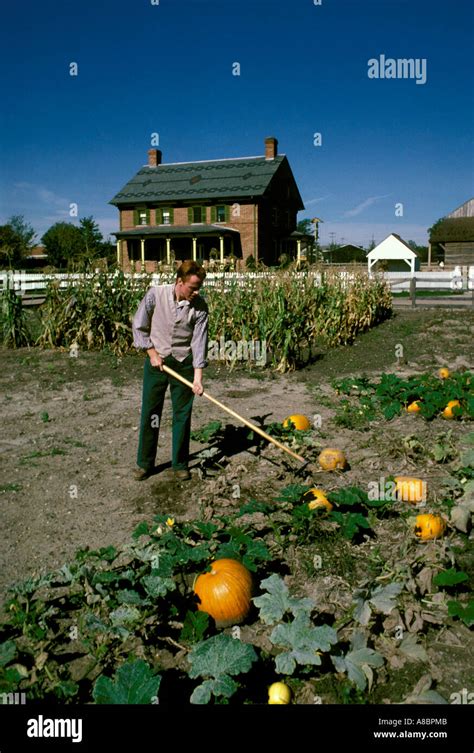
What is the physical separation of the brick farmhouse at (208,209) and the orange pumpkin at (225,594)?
3843 cm

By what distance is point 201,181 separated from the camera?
145 feet

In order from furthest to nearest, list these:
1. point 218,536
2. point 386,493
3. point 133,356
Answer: point 133,356, point 386,493, point 218,536

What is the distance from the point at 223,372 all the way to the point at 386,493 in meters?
5.76

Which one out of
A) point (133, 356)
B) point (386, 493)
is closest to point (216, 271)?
point (133, 356)

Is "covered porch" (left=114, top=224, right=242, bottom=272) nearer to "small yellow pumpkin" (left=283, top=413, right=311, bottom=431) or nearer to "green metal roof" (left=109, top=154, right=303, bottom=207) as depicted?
"green metal roof" (left=109, top=154, right=303, bottom=207)

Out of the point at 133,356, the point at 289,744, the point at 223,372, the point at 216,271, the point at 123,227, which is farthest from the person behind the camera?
the point at 123,227

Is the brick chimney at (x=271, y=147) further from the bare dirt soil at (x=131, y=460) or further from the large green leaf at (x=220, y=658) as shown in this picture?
the large green leaf at (x=220, y=658)

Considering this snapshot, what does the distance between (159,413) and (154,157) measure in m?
46.5

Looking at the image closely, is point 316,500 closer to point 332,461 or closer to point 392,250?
point 332,461

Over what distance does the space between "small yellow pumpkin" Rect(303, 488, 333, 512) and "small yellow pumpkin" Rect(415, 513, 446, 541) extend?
578 mm

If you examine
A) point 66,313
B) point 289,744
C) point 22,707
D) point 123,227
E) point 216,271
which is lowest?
point 289,744

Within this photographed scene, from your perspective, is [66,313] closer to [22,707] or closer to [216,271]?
[216,271]

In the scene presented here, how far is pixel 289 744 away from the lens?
2279 millimetres

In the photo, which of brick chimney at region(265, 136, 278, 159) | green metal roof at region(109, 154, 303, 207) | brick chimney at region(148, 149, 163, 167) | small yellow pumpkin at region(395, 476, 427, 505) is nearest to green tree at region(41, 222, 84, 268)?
green metal roof at region(109, 154, 303, 207)
